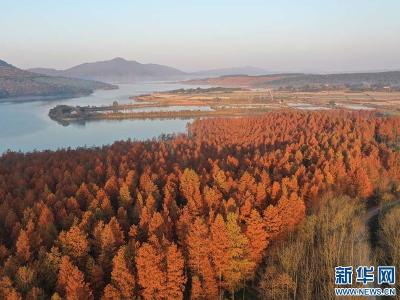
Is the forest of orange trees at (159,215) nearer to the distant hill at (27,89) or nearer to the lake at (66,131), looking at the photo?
the lake at (66,131)

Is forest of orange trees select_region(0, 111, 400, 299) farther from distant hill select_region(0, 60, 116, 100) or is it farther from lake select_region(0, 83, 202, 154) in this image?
distant hill select_region(0, 60, 116, 100)

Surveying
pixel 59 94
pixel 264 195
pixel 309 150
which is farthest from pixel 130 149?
pixel 59 94

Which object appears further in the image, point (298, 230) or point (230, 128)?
point (230, 128)

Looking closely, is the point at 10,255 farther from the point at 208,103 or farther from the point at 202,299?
the point at 208,103

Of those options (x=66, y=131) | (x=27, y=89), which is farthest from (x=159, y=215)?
(x=27, y=89)

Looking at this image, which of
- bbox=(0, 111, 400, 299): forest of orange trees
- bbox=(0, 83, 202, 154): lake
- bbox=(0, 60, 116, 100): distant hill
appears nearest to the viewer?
bbox=(0, 111, 400, 299): forest of orange trees

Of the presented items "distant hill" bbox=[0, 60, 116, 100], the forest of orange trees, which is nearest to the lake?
the forest of orange trees

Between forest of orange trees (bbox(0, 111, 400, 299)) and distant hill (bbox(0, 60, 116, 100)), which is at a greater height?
distant hill (bbox(0, 60, 116, 100))

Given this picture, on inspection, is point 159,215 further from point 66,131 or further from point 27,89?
point 27,89

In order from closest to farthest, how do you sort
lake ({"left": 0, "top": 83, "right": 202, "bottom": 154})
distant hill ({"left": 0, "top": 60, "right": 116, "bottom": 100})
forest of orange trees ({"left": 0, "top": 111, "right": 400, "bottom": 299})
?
forest of orange trees ({"left": 0, "top": 111, "right": 400, "bottom": 299}) < lake ({"left": 0, "top": 83, "right": 202, "bottom": 154}) < distant hill ({"left": 0, "top": 60, "right": 116, "bottom": 100})
